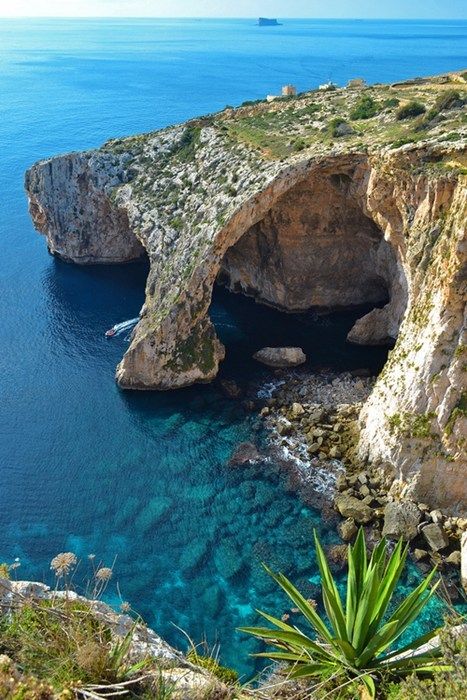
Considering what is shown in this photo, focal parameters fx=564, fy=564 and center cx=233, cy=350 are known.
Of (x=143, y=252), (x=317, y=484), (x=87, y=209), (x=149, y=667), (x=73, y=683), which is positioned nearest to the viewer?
(x=73, y=683)

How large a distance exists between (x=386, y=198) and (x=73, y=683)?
107ft

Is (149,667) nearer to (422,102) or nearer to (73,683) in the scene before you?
(73,683)

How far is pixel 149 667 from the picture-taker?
1286 cm

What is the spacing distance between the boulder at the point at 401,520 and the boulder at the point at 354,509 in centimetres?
93

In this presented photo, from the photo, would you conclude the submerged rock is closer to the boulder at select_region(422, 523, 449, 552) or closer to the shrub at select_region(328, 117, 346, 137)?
the boulder at select_region(422, 523, 449, 552)

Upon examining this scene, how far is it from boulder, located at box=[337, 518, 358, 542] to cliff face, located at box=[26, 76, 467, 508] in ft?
12.1

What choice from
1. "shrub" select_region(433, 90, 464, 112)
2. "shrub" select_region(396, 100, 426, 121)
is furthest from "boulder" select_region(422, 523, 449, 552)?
"shrub" select_region(396, 100, 426, 121)

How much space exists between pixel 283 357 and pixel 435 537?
18.6 meters

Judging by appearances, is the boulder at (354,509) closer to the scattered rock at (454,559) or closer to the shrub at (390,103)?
the scattered rock at (454,559)

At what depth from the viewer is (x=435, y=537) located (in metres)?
27.4

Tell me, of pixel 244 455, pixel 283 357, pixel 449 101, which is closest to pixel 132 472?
pixel 244 455

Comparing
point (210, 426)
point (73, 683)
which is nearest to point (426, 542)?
point (210, 426)

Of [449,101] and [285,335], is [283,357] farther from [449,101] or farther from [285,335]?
[449,101]

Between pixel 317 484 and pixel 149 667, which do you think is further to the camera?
pixel 317 484
